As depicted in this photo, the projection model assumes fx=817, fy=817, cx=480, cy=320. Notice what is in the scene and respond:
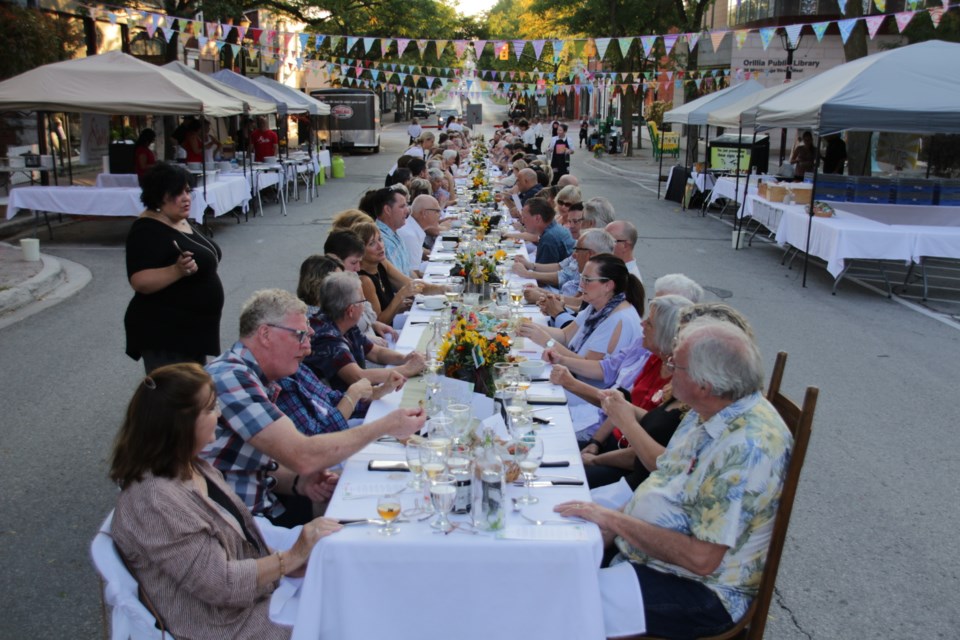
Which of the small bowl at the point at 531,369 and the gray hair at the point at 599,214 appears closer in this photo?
the small bowl at the point at 531,369

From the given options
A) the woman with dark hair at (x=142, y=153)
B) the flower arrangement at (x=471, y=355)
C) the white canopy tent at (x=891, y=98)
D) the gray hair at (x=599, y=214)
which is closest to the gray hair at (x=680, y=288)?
the flower arrangement at (x=471, y=355)

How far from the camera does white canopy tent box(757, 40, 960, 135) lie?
9750mm

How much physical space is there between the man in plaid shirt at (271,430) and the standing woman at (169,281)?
160 cm

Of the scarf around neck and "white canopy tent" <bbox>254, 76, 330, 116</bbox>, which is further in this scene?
"white canopy tent" <bbox>254, 76, 330, 116</bbox>

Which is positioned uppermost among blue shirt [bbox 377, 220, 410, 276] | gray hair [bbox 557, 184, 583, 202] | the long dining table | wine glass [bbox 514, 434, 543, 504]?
gray hair [bbox 557, 184, 583, 202]

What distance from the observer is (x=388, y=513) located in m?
2.60

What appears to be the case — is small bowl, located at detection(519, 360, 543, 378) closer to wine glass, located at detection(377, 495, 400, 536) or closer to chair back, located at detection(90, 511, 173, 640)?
wine glass, located at detection(377, 495, 400, 536)

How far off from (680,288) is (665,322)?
543 millimetres

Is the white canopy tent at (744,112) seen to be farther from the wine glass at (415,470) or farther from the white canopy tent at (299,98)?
the wine glass at (415,470)

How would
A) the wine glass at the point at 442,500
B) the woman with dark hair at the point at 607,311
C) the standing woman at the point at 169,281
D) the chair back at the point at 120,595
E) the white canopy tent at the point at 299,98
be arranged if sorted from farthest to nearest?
1. the white canopy tent at the point at 299,98
2. the woman with dark hair at the point at 607,311
3. the standing woman at the point at 169,281
4. the wine glass at the point at 442,500
5. the chair back at the point at 120,595

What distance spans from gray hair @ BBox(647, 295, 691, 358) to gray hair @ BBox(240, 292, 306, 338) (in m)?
1.64

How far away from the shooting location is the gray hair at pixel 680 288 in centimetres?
423

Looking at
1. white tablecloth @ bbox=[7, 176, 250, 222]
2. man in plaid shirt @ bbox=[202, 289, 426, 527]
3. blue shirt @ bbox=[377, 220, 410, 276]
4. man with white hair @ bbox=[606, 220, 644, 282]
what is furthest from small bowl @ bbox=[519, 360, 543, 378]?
white tablecloth @ bbox=[7, 176, 250, 222]

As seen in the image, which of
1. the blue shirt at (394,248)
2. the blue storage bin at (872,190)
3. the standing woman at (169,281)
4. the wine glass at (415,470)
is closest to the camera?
the wine glass at (415,470)
